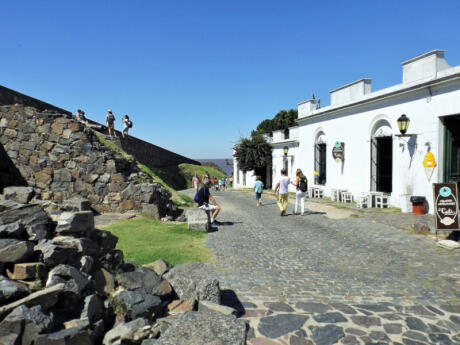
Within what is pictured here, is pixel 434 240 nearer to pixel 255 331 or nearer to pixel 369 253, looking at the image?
pixel 369 253

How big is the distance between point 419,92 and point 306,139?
9296 mm

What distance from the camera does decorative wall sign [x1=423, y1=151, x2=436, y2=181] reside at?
38.4 feet

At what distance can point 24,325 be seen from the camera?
108 inches

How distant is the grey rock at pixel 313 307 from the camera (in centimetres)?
418

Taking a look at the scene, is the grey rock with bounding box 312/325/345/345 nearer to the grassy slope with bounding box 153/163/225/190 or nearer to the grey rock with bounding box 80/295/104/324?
the grey rock with bounding box 80/295/104/324

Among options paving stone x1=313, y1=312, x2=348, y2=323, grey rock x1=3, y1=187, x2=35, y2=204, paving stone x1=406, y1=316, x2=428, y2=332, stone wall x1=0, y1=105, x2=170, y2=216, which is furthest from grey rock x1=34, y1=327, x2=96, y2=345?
stone wall x1=0, y1=105, x2=170, y2=216

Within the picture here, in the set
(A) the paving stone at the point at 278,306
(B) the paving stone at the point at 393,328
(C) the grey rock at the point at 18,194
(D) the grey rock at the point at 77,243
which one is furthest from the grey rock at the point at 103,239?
(C) the grey rock at the point at 18,194

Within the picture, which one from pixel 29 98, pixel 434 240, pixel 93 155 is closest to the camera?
pixel 434 240

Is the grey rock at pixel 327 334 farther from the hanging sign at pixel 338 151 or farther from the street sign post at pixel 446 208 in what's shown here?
the hanging sign at pixel 338 151

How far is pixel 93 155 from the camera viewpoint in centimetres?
1087

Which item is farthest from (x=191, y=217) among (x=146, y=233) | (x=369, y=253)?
(x=369, y=253)

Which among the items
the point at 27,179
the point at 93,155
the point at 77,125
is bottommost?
the point at 27,179

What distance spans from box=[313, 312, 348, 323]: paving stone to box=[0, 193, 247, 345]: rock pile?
1065 millimetres

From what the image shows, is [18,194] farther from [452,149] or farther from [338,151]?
[338,151]
